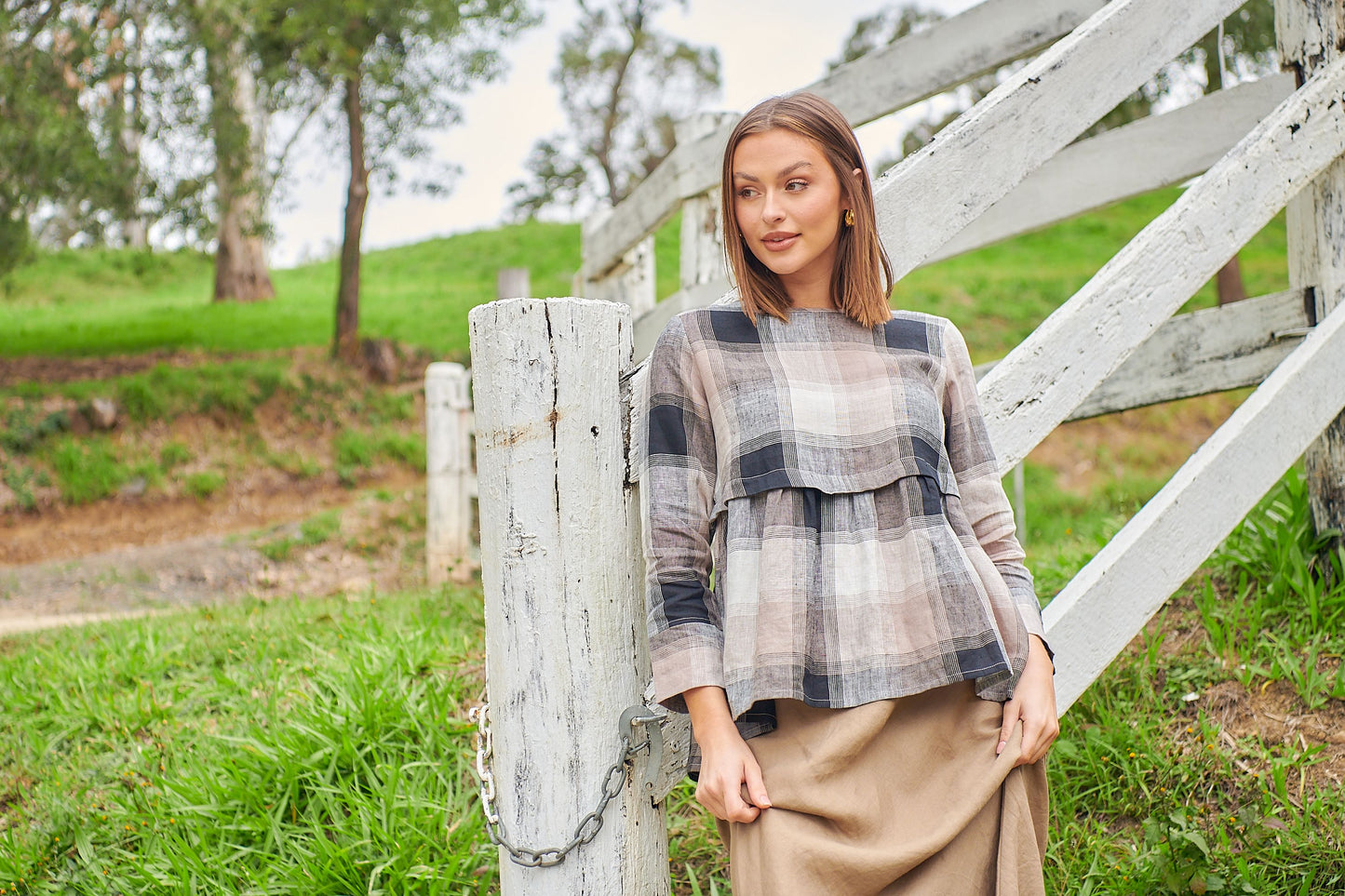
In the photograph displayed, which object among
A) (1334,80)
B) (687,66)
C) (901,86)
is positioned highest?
(687,66)

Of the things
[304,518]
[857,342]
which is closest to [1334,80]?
[857,342]

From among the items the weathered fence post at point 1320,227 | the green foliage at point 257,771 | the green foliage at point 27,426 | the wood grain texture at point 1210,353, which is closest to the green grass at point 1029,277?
the wood grain texture at point 1210,353

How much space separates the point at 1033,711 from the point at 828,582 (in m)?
0.38

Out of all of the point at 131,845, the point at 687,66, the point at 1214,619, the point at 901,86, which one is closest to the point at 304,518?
the point at 131,845

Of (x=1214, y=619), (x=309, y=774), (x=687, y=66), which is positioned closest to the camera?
(x=309, y=774)

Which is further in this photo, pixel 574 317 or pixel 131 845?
pixel 131 845

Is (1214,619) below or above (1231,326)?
below

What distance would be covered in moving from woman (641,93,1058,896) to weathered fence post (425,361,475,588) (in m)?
5.19

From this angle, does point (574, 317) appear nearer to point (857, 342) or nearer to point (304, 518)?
point (857, 342)

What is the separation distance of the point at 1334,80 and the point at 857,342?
1639 millimetres

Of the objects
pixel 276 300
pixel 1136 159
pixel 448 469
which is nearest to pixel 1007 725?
pixel 1136 159

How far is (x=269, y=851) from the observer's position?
2.38 meters

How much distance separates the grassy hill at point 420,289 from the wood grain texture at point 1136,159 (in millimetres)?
8172

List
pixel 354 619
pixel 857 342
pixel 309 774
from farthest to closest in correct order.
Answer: pixel 354 619
pixel 309 774
pixel 857 342
